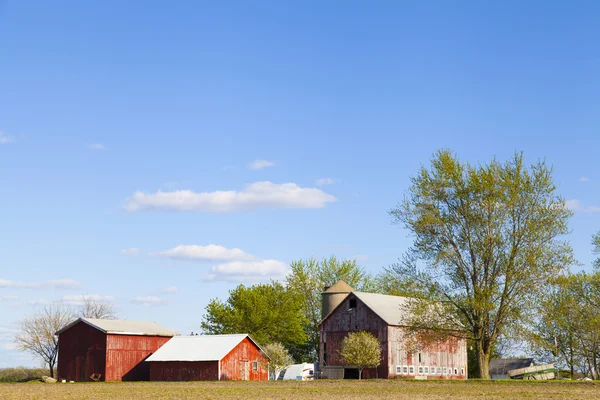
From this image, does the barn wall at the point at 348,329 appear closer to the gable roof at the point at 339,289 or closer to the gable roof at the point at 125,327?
the gable roof at the point at 339,289

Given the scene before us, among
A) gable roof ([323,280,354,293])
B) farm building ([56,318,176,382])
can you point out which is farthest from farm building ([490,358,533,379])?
farm building ([56,318,176,382])

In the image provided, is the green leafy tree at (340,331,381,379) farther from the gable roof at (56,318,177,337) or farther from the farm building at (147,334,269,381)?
the gable roof at (56,318,177,337)

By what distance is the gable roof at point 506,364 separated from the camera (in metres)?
97.3

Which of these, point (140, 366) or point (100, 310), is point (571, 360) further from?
point (100, 310)

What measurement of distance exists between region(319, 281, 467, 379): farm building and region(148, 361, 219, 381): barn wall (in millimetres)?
11498

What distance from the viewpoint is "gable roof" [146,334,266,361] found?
6775 cm

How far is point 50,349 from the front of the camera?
8588 centimetres

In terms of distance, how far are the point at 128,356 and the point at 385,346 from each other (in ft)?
79.9

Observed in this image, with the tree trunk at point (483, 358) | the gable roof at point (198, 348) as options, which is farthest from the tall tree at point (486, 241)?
the gable roof at point (198, 348)

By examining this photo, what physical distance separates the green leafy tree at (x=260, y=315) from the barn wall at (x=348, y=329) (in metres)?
15.4

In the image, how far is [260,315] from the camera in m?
87.6

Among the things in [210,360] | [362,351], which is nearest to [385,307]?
[362,351]

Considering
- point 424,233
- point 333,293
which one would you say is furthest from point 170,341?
point 424,233

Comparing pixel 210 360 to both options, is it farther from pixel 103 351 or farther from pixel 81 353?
pixel 81 353
